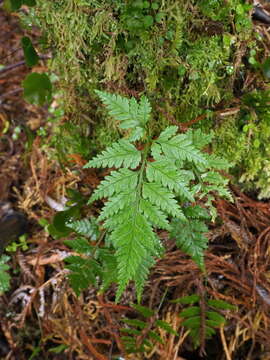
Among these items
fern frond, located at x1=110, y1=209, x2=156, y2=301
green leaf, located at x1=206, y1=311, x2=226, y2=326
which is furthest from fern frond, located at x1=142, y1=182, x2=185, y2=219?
green leaf, located at x1=206, y1=311, x2=226, y2=326

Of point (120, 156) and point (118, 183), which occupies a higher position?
point (120, 156)

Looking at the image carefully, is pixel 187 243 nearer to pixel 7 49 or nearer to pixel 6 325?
pixel 6 325

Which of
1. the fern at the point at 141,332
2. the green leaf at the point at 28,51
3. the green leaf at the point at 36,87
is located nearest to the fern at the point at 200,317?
the fern at the point at 141,332

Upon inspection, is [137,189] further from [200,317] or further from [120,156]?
[200,317]

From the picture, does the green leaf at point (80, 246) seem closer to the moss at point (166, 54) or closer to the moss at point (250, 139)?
the moss at point (166, 54)

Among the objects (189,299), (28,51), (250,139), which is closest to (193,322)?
(189,299)

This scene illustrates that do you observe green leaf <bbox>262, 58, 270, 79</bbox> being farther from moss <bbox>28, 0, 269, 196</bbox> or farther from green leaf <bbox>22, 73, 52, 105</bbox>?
green leaf <bbox>22, 73, 52, 105</bbox>

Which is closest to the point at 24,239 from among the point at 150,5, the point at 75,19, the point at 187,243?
the point at 187,243
